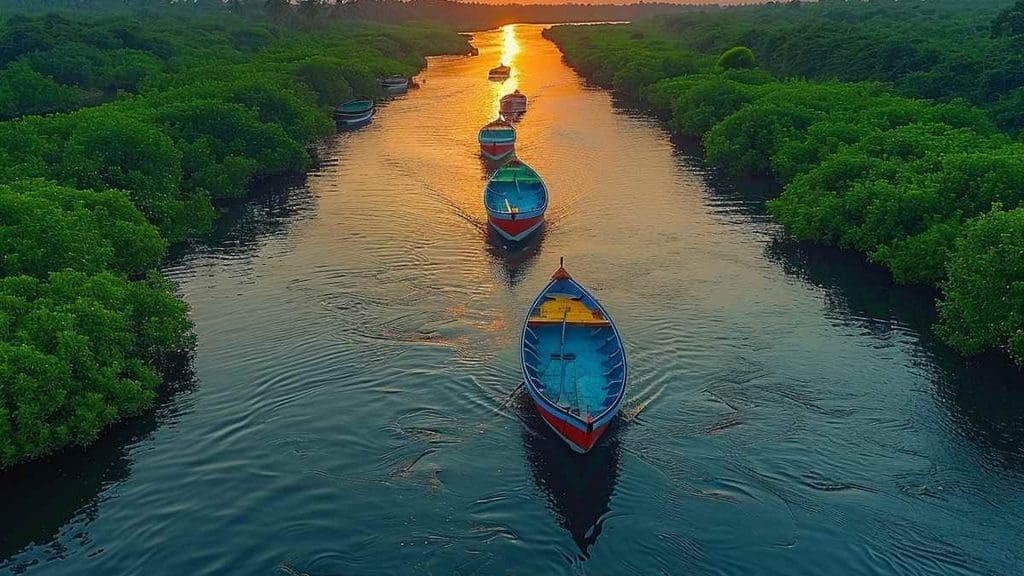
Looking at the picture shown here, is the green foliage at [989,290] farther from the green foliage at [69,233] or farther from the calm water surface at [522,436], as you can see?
the green foliage at [69,233]

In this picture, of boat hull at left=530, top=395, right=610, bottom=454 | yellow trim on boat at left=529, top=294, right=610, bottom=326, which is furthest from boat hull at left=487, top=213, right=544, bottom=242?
boat hull at left=530, top=395, right=610, bottom=454

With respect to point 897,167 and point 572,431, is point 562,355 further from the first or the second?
point 897,167

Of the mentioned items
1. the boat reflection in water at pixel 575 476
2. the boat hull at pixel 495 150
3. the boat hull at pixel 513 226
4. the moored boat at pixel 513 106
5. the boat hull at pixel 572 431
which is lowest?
the boat reflection in water at pixel 575 476

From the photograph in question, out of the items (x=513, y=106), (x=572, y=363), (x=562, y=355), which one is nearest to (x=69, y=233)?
(x=562, y=355)

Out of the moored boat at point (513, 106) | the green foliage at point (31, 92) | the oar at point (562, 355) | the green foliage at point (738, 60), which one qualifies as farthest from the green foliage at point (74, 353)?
the green foliage at point (738, 60)

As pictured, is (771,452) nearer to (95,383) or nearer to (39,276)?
(95,383)

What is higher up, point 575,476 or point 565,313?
point 565,313

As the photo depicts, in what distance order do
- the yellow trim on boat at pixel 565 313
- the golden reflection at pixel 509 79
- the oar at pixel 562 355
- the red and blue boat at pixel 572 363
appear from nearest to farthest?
the red and blue boat at pixel 572 363
the oar at pixel 562 355
the yellow trim on boat at pixel 565 313
the golden reflection at pixel 509 79

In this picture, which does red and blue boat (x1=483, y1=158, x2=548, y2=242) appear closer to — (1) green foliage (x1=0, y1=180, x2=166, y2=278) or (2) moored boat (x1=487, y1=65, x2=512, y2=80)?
(1) green foliage (x1=0, y1=180, x2=166, y2=278)
